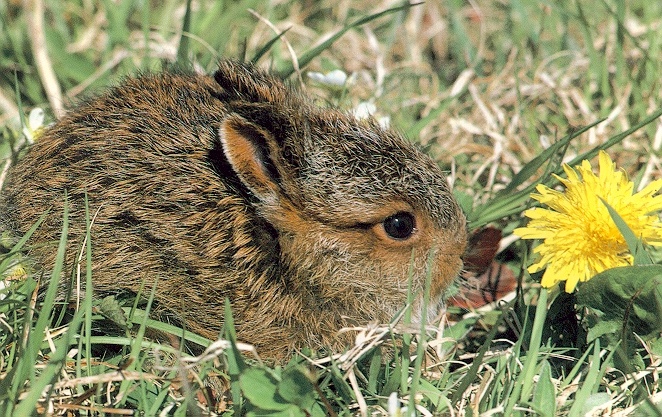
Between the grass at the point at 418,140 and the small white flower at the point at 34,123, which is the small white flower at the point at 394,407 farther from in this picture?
the small white flower at the point at 34,123

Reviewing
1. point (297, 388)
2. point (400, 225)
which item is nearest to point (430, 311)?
point (400, 225)

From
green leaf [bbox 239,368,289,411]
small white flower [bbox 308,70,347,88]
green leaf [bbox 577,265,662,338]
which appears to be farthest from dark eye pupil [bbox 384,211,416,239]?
small white flower [bbox 308,70,347,88]

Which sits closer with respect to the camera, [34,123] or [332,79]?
[34,123]

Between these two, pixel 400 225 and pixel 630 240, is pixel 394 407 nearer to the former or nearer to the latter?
pixel 400 225

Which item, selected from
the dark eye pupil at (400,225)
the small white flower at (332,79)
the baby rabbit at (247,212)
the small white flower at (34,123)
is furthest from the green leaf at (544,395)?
the small white flower at (34,123)

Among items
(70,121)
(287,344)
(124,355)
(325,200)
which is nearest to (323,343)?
(287,344)

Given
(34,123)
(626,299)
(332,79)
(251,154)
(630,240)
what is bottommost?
(626,299)

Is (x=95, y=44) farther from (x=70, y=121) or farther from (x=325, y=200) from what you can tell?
(x=325, y=200)
